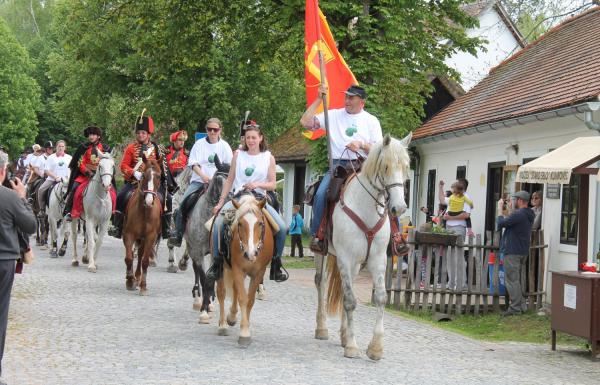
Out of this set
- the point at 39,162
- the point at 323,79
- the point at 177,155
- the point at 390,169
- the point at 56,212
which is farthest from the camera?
the point at 39,162

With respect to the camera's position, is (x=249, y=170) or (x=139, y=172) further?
(x=139, y=172)

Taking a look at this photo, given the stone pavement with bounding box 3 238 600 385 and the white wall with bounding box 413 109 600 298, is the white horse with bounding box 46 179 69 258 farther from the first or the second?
the white wall with bounding box 413 109 600 298

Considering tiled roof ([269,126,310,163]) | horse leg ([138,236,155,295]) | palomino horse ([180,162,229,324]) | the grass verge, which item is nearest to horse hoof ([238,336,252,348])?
palomino horse ([180,162,229,324])

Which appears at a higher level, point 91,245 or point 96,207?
point 96,207

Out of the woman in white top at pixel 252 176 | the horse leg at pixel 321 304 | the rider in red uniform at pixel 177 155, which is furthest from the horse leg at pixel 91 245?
the horse leg at pixel 321 304

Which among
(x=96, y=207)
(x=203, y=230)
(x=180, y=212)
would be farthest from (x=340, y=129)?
(x=96, y=207)

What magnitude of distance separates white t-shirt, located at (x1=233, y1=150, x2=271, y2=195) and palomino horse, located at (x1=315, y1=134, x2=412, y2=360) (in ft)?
3.79

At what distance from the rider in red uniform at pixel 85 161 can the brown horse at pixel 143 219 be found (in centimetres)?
349

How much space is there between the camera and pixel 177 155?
2067 centimetres

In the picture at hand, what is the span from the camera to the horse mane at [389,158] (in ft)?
32.7

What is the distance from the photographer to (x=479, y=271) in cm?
1670

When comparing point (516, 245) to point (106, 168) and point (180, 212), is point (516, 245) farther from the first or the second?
point (106, 168)

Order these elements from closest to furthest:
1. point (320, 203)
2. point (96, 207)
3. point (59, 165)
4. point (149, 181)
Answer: point (320, 203) < point (149, 181) < point (96, 207) < point (59, 165)

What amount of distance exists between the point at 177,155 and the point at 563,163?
10338 mm
